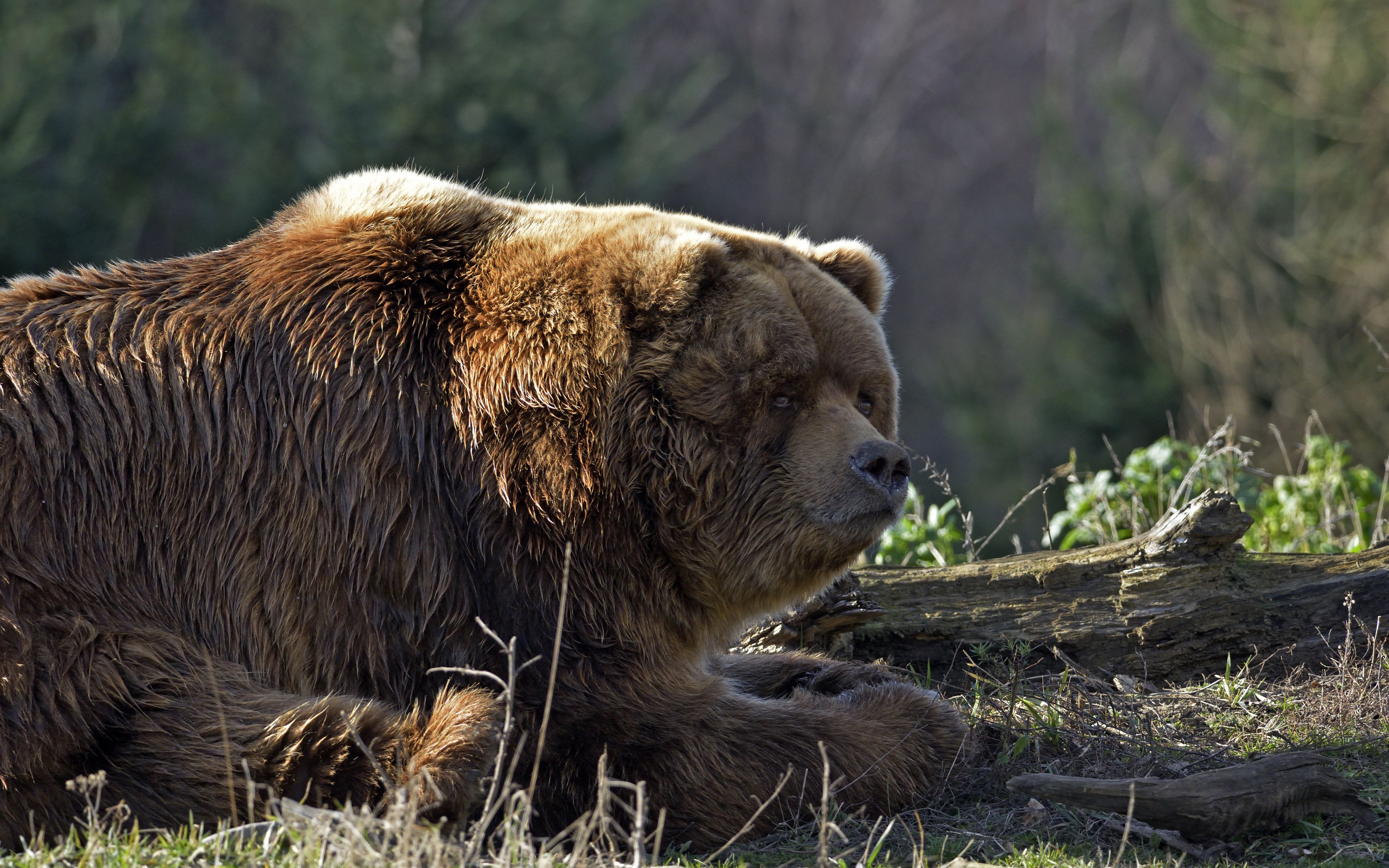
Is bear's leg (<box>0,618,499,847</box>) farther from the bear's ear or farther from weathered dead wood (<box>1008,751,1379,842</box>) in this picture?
the bear's ear

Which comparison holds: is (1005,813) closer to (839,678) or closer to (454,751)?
(839,678)

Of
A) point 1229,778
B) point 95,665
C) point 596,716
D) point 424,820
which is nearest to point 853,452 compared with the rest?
point 596,716

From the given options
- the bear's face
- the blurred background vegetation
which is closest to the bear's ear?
the bear's face

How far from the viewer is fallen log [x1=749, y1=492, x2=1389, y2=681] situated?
4598 millimetres

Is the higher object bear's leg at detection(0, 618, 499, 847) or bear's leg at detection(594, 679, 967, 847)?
bear's leg at detection(0, 618, 499, 847)

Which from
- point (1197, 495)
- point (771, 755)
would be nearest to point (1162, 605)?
point (1197, 495)

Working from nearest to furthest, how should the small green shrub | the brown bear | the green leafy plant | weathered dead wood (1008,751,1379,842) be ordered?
the brown bear < weathered dead wood (1008,751,1379,842) < the small green shrub < the green leafy plant

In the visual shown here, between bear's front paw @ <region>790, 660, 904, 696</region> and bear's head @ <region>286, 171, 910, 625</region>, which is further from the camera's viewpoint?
bear's front paw @ <region>790, 660, 904, 696</region>

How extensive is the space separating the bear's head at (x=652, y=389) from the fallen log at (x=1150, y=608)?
1.04 metres

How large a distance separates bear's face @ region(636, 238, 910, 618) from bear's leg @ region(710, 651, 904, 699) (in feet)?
1.99

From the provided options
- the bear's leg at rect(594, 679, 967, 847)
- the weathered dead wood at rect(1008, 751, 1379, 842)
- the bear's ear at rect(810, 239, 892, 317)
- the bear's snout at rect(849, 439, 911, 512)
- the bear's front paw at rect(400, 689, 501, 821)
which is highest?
the bear's ear at rect(810, 239, 892, 317)

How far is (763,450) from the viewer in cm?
367

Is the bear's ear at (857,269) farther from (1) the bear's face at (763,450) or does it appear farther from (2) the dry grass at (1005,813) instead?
(2) the dry grass at (1005,813)

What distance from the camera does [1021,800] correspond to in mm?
3703
